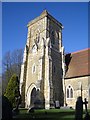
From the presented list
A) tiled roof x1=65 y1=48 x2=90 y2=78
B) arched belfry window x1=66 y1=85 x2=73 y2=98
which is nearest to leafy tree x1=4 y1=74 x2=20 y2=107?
arched belfry window x1=66 y1=85 x2=73 y2=98

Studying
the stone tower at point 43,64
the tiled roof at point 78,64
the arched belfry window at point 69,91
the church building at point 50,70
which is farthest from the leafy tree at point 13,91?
the tiled roof at point 78,64

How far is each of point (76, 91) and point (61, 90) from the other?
8.77 feet

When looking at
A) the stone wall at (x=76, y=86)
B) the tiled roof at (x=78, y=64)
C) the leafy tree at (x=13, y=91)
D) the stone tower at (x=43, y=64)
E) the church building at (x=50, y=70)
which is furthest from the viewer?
the tiled roof at (x=78, y=64)

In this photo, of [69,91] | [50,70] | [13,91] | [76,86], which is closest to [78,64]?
[76,86]

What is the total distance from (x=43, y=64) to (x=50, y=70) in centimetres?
136

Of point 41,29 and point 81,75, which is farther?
point 41,29

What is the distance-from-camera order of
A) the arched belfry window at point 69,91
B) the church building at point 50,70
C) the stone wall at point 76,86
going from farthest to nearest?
1. the arched belfry window at point 69,91
2. the church building at point 50,70
3. the stone wall at point 76,86

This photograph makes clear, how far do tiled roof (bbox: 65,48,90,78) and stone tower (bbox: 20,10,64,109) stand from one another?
1340 millimetres

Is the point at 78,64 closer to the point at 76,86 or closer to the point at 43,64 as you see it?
the point at 76,86

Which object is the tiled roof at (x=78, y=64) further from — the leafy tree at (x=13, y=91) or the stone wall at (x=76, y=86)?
the leafy tree at (x=13, y=91)

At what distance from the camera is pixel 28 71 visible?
98.8ft

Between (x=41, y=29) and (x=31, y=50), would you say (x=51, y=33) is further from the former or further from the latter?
(x=31, y=50)

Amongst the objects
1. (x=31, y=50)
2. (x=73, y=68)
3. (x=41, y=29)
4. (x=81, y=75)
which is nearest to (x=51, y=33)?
(x=41, y=29)

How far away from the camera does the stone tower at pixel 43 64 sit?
86.5 feet
